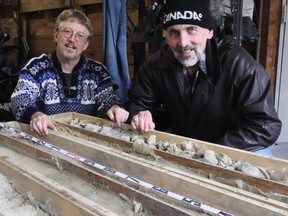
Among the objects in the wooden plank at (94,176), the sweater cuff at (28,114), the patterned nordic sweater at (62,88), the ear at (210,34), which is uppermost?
the ear at (210,34)

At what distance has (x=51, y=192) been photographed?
88 cm

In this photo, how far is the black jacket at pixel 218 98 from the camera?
5.02ft

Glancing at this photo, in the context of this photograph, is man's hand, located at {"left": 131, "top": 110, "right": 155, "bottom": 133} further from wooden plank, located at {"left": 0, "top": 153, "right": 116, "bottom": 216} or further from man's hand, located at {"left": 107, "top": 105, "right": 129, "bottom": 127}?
wooden plank, located at {"left": 0, "top": 153, "right": 116, "bottom": 216}

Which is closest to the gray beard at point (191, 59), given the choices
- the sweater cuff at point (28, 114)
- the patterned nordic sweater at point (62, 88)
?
the patterned nordic sweater at point (62, 88)

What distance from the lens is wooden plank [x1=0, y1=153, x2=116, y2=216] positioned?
31.2 inches

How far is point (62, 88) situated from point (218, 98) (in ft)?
3.24

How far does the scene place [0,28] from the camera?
4750 mm

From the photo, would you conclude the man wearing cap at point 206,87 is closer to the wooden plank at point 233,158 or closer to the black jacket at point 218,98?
the black jacket at point 218,98

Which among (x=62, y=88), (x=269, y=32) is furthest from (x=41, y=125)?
(x=269, y=32)

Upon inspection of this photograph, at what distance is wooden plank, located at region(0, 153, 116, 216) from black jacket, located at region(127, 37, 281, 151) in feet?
2.69

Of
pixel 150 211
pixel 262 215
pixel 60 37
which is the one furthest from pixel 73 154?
pixel 60 37

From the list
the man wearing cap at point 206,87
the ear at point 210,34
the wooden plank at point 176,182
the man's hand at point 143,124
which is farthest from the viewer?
the ear at point 210,34

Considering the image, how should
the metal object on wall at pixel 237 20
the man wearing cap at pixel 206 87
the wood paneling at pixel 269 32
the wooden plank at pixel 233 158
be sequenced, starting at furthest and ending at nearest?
the wood paneling at pixel 269 32 → the metal object on wall at pixel 237 20 → the man wearing cap at pixel 206 87 → the wooden plank at pixel 233 158

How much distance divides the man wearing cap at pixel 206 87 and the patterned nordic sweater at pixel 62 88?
346mm
